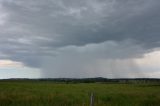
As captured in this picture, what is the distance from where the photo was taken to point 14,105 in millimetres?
19500

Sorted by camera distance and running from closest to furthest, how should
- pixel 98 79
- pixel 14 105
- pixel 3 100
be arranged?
pixel 14 105, pixel 3 100, pixel 98 79

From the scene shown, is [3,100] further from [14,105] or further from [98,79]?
[98,79]

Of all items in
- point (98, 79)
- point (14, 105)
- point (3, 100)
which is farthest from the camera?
point (98, 79)

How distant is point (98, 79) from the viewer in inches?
6629

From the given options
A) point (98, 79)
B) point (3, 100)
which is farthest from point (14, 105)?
point (98, 79)

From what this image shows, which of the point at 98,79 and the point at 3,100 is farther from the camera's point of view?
the point at 98,79

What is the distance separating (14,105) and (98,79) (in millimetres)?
150244

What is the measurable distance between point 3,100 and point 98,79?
148m

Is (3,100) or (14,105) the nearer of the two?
(14,105)

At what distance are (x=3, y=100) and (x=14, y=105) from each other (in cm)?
335

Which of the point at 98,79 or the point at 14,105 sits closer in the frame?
the point at 14,105

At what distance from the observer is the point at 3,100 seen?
2244 centimetres
